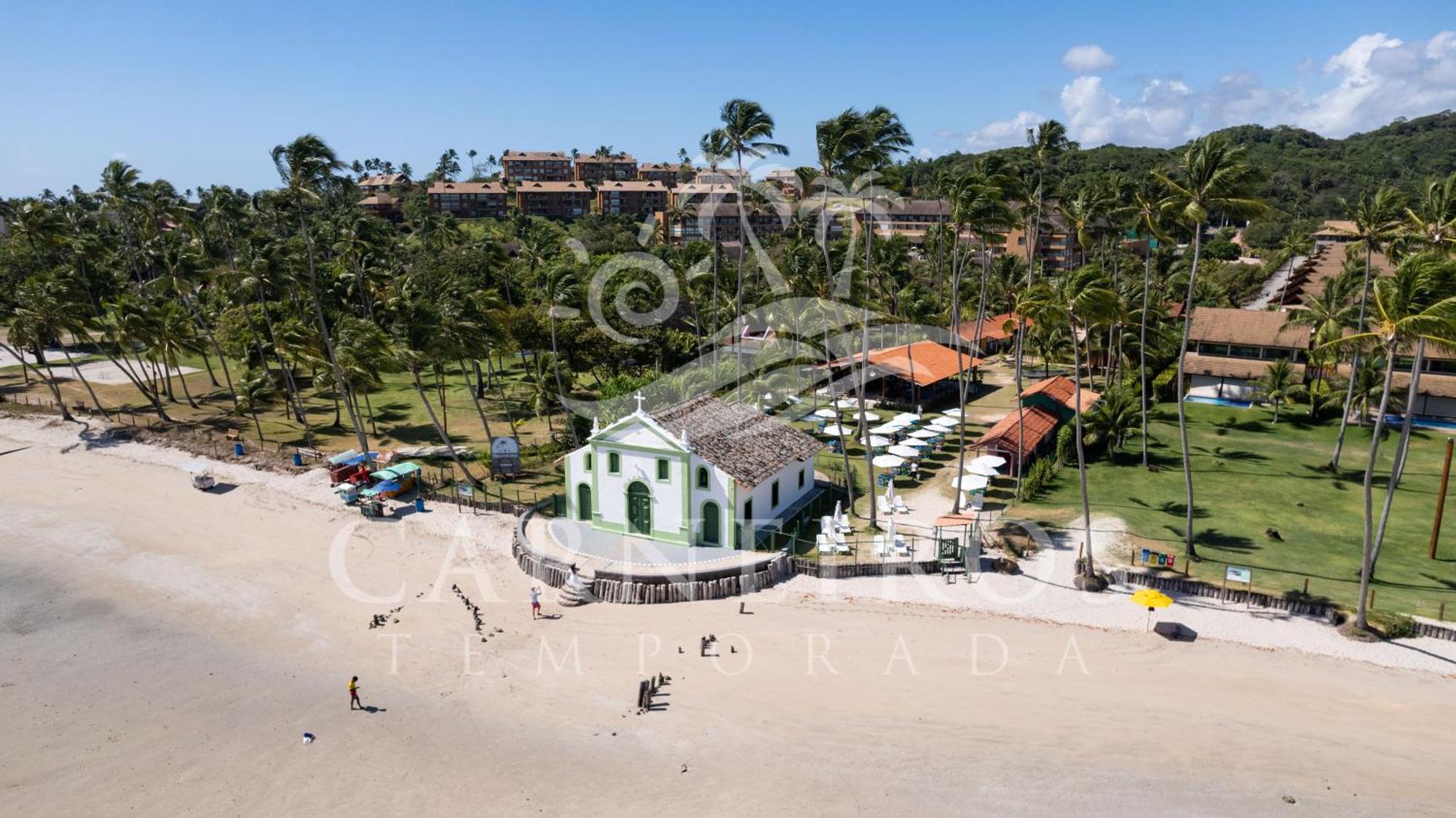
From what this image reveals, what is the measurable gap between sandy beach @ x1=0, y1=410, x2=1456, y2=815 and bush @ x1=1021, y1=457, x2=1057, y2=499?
10.6 metres

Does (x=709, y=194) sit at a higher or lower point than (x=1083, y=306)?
higher

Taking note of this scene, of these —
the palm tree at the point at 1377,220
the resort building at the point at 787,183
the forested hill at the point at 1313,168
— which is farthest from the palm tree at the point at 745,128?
the forested hill at the point at 1313,168

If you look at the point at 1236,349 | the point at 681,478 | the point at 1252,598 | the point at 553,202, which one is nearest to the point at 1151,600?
the point at 1252,598

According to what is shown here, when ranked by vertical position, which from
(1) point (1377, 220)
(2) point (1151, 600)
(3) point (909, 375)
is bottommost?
(2) point (1151, 600)

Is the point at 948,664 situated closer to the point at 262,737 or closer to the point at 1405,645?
the point at 1405,645

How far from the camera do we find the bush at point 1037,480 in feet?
130

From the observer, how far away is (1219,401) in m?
56.5

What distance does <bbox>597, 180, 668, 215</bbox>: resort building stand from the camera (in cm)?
17400

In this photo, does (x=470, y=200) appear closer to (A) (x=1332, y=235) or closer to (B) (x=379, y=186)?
(B) (x=379, y=186)

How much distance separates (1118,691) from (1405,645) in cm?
1023

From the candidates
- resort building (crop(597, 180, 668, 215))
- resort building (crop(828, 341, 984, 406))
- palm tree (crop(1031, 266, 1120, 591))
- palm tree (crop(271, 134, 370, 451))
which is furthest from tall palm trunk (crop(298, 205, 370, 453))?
resort building (crop(597, 180, 668, 215))

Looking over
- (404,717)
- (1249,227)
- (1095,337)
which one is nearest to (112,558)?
(404,717)

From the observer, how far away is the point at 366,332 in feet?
150

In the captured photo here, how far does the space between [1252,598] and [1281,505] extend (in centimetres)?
1213
